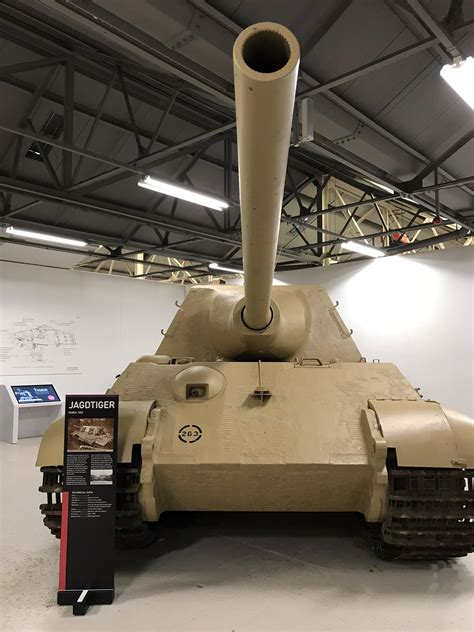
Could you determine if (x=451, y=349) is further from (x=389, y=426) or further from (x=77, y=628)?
(x=77, y=628)

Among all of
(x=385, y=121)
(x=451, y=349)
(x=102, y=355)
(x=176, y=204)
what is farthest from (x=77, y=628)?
(x=102, y=355)

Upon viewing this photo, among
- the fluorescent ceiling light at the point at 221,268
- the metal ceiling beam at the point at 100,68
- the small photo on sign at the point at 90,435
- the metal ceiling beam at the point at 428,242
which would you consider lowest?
the small photo on sign at the point at 90,435

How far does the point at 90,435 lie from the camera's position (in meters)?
4.43

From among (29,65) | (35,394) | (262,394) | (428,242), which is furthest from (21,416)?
(428,242)

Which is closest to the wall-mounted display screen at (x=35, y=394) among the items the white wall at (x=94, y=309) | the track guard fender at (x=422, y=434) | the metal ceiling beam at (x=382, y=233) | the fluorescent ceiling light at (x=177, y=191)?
the white wall at (x=94, y=309)

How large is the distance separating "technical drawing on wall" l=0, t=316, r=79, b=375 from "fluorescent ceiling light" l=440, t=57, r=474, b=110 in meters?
11.0

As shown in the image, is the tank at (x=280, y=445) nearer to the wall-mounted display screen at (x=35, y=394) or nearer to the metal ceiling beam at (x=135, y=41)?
the metal ceiling beam at (x=135, y=41)

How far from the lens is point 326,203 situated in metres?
14.4

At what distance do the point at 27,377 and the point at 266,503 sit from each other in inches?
391

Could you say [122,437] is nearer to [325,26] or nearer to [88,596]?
[88,596]

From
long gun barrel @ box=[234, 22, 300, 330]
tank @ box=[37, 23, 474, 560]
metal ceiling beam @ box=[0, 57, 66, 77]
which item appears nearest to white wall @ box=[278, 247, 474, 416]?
tank @ box=[37, 23, 474, 560]

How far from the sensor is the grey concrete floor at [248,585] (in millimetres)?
4145

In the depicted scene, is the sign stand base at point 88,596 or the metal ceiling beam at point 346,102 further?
the metal ceiling beam at point 346,102

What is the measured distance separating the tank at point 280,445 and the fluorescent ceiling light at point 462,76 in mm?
2986
